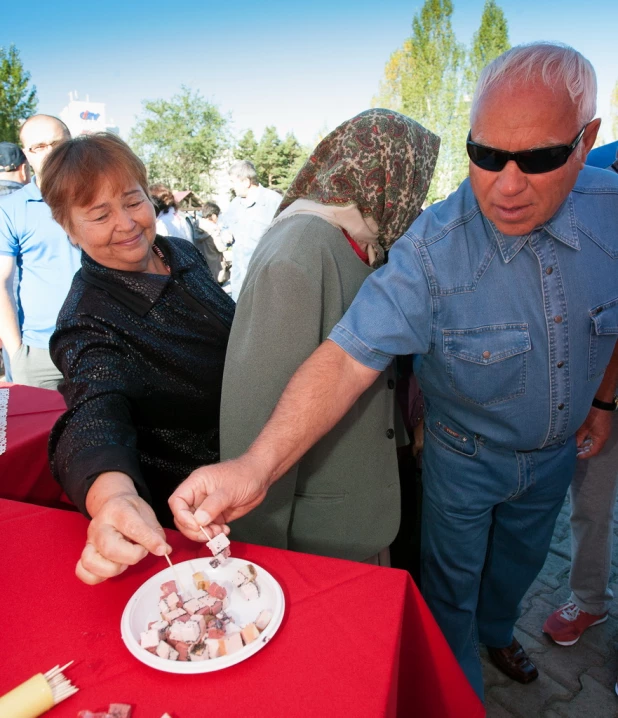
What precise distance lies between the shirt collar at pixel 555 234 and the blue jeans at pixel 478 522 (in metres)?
0.64

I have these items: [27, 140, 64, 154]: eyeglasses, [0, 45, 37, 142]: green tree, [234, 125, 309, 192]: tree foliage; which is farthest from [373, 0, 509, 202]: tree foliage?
[27, 140, 64, 154]: eyeglasses

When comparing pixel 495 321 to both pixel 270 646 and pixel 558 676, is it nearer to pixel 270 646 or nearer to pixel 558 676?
pixel 270 646

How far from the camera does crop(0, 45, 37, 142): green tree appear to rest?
69.1 feet

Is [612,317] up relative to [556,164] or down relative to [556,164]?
down

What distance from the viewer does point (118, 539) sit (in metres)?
1.10

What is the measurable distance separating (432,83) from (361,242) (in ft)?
111

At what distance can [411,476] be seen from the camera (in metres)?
2.48

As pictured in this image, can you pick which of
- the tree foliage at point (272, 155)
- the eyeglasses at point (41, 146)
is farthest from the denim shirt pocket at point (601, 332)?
the tree foliage at point (272, 155)

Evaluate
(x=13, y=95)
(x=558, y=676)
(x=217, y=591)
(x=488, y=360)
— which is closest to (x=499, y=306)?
(x=488, y=360)

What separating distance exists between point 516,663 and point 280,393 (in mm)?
1832

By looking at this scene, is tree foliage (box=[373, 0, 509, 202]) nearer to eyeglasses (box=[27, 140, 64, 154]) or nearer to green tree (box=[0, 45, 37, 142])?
green tree (box=[0, 45, 37, 142])

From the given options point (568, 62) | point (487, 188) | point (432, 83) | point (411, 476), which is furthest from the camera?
point (432, 83)

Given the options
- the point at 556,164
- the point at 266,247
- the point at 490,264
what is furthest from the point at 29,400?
the point at 556,164

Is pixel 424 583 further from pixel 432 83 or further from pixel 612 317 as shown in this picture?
pixel 432 83
